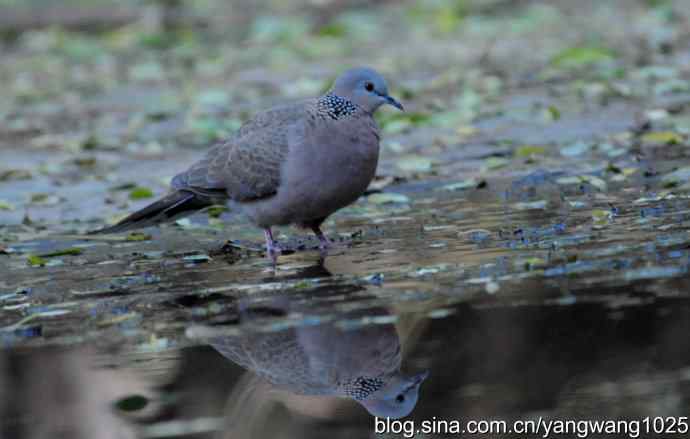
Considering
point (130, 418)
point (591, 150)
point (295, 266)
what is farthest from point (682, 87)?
point (130, 418)

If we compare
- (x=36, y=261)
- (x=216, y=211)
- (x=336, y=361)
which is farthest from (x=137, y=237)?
(x=336, y=361)

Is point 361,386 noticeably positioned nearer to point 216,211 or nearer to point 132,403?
point 132,403

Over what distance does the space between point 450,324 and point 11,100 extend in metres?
10.5

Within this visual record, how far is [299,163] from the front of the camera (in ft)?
22.4

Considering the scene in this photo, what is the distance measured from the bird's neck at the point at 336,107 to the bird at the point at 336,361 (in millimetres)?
1843

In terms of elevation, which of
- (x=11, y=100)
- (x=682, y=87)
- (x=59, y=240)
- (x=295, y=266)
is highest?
(x=11, y=100)

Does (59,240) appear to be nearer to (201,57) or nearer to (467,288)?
(467,288)

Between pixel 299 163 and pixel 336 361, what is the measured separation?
2.30 m

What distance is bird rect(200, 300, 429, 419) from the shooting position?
14.3ft

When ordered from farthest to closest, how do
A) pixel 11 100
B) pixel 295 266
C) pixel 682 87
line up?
pixel 11 100 < pixel 682 87 < pixel 295 266

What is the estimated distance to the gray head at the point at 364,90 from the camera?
23.2ft

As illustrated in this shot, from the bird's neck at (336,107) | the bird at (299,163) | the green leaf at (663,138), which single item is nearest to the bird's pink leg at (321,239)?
the bird at (299,163)

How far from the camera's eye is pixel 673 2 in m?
16.7

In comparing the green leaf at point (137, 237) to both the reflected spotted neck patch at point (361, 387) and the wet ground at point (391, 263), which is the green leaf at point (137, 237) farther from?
the reflected spotted neck patch at point (361, 387)
